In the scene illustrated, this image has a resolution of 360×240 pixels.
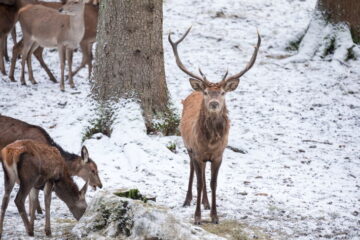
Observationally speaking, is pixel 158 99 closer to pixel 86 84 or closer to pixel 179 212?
pixel 179 212

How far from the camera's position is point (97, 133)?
374 inches

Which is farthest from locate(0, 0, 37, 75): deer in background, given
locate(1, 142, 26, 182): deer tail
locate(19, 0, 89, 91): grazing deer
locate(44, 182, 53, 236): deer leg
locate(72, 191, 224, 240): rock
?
locate(72, 191, 224, 240): rock

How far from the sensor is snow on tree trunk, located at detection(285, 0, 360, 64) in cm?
1363

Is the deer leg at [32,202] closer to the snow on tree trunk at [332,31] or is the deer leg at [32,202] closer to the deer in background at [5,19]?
the deer in background at [5,19]

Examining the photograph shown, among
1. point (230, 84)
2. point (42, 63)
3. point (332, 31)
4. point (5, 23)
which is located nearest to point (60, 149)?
point (230, 84)

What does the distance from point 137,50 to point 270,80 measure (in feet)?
13.5

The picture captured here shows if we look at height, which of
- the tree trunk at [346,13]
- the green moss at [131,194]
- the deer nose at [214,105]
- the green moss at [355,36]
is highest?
the tree trunk at [346,13]

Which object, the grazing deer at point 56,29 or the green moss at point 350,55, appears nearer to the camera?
the grazing deer at point 56,29

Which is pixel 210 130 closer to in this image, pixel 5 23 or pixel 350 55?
pixel 350 55

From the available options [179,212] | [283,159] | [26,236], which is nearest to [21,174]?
[26,236]

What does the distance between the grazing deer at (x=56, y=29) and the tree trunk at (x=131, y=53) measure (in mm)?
3251

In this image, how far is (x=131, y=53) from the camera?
9422mm

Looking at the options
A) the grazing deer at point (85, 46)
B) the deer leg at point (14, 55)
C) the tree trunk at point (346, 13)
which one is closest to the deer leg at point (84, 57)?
the grazing deer at point (85, 46)

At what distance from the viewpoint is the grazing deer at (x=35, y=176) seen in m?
6.22
